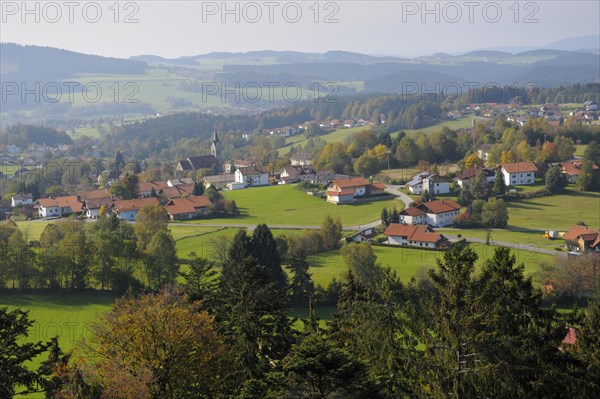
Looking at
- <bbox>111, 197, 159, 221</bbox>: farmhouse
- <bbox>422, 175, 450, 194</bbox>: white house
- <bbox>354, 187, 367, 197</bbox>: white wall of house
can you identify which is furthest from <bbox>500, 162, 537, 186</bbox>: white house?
<bbox>111, 197, 159, 221</bbox>: farmhouse

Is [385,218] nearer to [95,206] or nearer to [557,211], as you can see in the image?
[557,211]

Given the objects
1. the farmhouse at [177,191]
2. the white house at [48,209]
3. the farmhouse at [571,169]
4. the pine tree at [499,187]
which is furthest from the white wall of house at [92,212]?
the farmhouse at [571,169]

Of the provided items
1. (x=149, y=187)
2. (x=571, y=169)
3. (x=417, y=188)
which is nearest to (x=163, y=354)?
(x=417, y=188)

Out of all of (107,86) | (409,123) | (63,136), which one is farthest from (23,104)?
(409,123)

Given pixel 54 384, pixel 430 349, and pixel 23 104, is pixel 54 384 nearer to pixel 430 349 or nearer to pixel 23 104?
pixel 430 349

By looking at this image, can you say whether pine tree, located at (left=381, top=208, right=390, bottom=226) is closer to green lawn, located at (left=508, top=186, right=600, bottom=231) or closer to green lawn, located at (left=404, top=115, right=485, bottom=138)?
green lawn, located at (left=508, top=186, right=600, bottom=231)

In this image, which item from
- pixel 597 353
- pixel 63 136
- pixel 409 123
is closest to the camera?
pixel 597 353

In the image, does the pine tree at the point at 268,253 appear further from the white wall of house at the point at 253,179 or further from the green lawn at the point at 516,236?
the white wall of house at the point at 253,179
